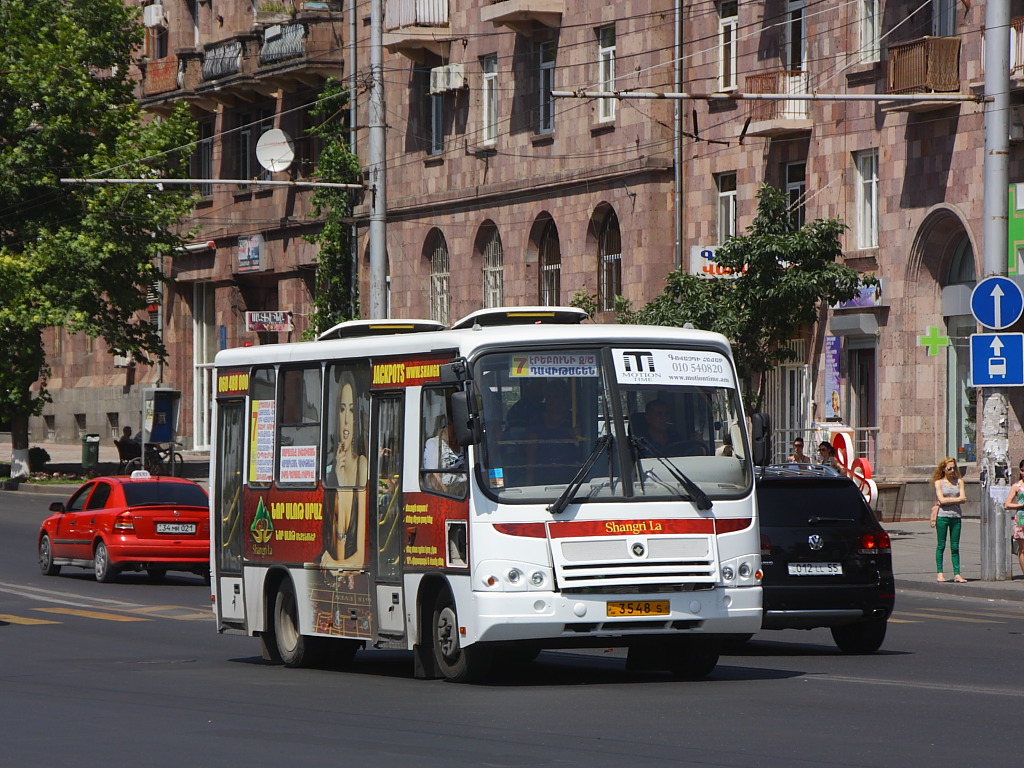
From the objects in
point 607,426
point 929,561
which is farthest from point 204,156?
point 607,426

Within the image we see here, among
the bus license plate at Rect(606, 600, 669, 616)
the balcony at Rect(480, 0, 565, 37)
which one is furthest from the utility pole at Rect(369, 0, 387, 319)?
the bus license plate at Rect(606, 600, 669, 616)

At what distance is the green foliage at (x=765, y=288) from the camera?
32.0m

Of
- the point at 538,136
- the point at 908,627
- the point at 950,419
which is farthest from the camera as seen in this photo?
the point at 538,136

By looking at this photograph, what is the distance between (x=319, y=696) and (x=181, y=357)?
48.4 metres

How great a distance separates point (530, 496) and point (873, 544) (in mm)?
4294

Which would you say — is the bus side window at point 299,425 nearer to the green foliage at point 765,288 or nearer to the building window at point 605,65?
the green foliage at point 765,288

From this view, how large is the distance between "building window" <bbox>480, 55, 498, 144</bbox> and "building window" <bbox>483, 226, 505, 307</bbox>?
2.19 metres

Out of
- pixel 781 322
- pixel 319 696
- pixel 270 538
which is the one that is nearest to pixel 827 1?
pixel 781 322

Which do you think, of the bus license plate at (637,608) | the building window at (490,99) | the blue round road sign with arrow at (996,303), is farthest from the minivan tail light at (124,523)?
the building window at (490,99)

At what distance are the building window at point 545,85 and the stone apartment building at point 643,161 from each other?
7 cm

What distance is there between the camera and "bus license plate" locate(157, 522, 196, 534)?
26.0m

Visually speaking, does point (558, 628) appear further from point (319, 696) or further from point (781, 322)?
point (781, 322)

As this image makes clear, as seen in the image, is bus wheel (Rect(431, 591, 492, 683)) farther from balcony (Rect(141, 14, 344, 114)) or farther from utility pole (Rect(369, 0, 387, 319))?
balcony (Rect(141, 14, 344, 114))

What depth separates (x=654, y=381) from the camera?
46.3ft
